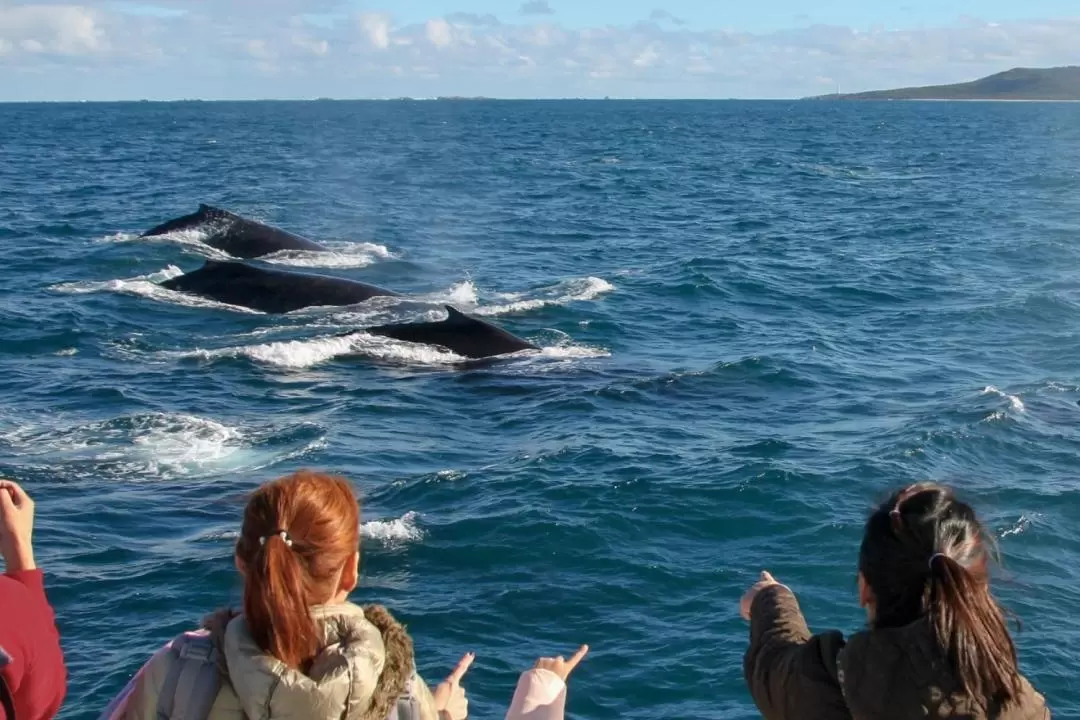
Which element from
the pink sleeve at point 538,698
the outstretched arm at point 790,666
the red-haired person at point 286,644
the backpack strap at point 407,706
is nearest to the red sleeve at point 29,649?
the red-haired person at point 286,644

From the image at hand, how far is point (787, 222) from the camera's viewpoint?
4900 centimetres

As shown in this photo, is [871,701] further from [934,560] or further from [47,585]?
[47,585]

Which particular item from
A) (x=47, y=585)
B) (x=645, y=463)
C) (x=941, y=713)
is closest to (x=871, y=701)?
(x=941, y=713)

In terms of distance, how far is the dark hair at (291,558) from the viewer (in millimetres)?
3617

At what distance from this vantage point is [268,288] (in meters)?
28.1

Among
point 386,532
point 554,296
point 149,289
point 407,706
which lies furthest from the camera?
point 554,296

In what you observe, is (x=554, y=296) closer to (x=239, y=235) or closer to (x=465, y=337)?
(x=465, y=337)

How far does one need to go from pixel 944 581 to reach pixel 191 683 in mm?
2116

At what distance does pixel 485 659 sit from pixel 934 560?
748 centimetres

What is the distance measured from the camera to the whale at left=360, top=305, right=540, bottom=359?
2259 centimetres

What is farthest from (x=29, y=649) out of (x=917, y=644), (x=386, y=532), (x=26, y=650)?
(x=386, y=532)

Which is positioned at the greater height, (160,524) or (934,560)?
(934,560)

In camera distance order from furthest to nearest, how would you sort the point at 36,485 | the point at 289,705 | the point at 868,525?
the point at 36,485, the point at 868,525, the point at 289,705

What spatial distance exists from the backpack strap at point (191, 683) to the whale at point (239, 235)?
32.2m
